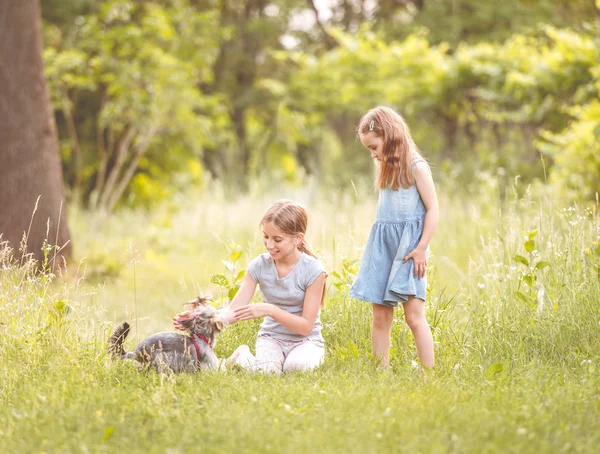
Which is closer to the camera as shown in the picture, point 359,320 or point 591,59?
point 359,320

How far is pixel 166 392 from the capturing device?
376cm

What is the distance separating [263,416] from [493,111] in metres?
9.15

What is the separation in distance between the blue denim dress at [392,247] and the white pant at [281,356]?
17.7 inches

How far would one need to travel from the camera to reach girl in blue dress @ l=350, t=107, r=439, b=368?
4.30 metres

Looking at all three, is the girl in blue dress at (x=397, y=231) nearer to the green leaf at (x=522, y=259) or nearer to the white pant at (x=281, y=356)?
the white pant at (x=281, y=356)

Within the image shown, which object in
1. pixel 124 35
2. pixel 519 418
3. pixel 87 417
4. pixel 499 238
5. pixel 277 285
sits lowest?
pixel 87 417

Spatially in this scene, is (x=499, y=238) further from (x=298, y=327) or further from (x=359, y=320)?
(x=298, y=327)

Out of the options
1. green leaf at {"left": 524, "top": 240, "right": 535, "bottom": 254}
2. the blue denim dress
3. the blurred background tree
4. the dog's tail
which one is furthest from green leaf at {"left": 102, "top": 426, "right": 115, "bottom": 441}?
the blurred background tree

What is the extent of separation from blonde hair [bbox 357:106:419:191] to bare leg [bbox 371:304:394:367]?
0.75m

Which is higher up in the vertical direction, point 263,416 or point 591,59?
point 591,59

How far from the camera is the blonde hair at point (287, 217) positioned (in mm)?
4352

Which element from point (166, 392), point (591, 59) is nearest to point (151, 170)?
point (591, 59)

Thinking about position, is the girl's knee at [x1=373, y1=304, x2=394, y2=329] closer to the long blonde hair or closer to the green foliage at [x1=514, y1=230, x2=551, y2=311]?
the long blonde hair

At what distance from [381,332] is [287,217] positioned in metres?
0.93
